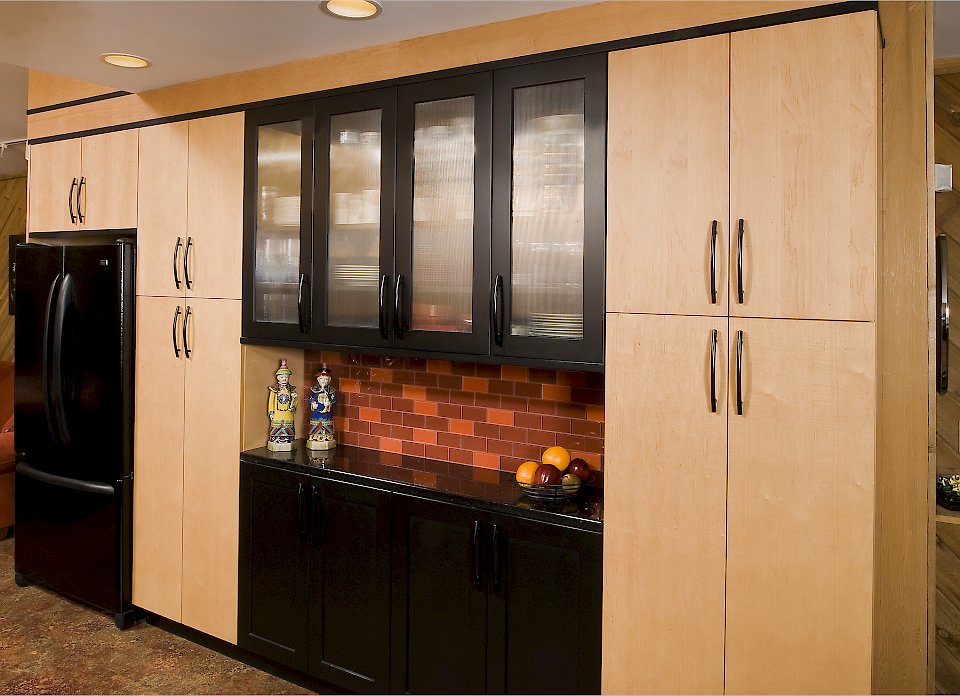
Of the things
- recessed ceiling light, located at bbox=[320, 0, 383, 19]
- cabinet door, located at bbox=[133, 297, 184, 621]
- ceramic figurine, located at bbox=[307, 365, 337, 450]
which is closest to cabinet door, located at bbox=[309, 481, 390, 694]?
ceramic figurine, located at bbox=[307, 365, 337, 450]

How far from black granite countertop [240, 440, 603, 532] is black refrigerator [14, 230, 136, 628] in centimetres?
83

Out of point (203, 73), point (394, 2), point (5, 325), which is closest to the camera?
point (394, 2)

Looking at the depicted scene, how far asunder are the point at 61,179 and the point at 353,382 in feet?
6.12

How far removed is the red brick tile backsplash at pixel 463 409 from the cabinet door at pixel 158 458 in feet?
1.90

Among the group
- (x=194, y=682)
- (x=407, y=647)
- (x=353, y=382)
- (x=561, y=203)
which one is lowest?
(x=194, y=682)

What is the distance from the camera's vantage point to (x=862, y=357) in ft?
6.28

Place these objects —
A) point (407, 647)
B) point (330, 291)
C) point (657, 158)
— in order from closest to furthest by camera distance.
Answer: point (657, 158) → point (407, 647) → point (330, 291)

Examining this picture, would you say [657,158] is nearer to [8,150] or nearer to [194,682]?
[194,682]

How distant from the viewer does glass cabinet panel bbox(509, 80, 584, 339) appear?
234cm

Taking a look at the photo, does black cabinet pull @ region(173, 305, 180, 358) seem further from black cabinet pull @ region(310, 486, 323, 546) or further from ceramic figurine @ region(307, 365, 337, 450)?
black cabinet pull @ region(310, 486, 323, 546)

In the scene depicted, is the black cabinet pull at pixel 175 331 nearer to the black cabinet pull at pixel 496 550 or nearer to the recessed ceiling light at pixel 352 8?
the recessed ceiling light at pixel 352 8

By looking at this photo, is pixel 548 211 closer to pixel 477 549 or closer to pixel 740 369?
pixel 740 369

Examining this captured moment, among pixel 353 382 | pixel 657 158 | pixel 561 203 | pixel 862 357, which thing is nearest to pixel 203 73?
pixel 353 382

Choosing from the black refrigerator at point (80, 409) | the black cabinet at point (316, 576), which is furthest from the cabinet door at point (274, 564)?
the black refrigerator at point (80, 409)
